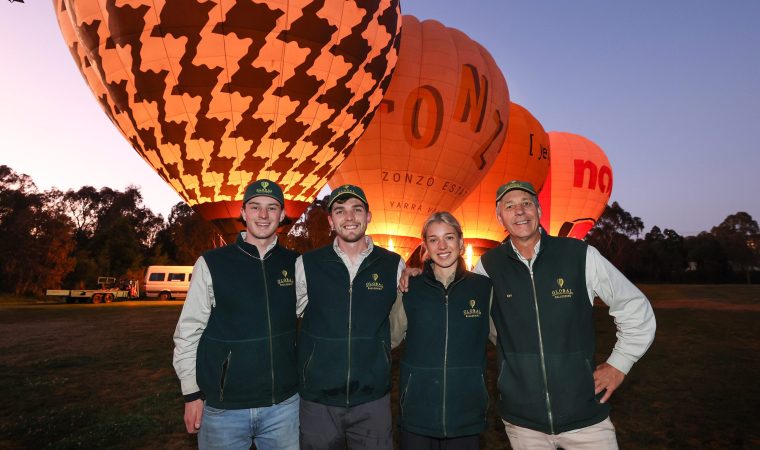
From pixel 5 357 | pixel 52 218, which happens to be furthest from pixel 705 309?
pixel 52 218

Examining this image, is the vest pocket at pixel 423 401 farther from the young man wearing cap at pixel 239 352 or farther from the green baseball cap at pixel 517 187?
the green baseball cap at pixel 517 187

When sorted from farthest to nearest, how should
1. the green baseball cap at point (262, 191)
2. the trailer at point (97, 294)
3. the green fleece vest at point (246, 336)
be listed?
the trailer at point (97, 294), the green baseball cap at point (262, 191), the green fleece vest at point (246, 336)

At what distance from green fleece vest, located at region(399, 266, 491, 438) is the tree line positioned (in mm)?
32394

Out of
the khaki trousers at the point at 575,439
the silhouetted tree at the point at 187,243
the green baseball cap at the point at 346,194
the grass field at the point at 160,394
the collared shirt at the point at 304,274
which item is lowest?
the grass field at the point at 160,394

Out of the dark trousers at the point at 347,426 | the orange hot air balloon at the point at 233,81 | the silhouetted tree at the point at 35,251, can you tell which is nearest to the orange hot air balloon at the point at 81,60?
the orange hot air balloon at the point at 233,81

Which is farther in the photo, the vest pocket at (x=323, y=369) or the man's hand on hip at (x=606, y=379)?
the vest pocket at (x=323, y=369)

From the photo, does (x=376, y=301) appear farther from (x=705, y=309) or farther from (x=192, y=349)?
(x=705, y=309)

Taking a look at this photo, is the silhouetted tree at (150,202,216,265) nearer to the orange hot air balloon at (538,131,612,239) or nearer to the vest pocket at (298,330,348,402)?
the orange hot air balloon at (538,131,612,239)

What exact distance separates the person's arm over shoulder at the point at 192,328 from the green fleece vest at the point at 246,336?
1.8 inches

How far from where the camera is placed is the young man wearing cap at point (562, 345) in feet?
9.14

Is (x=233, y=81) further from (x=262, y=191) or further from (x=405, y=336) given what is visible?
(x=405, y=336)

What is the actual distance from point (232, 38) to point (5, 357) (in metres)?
7.81

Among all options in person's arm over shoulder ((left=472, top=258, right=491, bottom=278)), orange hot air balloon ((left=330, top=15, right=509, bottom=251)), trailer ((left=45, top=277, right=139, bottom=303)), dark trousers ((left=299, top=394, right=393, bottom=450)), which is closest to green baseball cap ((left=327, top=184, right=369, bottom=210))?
person's arm over shoulder ((left=472, top=258, right=491, bottom=278))

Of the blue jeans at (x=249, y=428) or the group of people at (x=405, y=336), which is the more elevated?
the group of people at (x=405, y=336)
